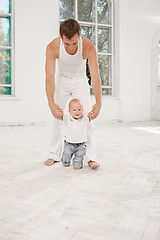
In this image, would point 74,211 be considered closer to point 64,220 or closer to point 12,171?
point 64,220

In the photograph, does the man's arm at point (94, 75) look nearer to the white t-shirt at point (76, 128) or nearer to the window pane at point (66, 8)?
the white t-shirt at point (76, 128)

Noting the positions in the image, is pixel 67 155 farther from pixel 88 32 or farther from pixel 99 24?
pixel 99 24

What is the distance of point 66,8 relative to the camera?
6.45 m

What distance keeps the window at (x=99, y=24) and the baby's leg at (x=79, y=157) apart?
4517 mm

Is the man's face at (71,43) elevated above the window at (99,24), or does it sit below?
below

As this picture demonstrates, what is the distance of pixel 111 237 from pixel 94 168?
1.08 m

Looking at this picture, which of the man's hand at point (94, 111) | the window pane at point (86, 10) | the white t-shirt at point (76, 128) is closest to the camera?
the man's hand at point (94, 111)

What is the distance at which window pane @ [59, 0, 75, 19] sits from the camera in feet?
21.1

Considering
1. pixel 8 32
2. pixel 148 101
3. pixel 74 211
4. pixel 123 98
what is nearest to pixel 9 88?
pixel 8 32

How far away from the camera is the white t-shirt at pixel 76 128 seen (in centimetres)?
212

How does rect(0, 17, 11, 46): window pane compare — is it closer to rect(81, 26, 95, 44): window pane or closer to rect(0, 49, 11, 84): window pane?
rect(0, 49, 11, 84): window pane

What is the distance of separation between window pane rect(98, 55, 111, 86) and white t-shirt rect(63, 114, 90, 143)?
490 cm

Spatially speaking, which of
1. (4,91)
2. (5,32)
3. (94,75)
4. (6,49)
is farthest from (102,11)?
(94,75)

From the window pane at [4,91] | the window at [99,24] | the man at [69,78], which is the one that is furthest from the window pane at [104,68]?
the man at [69,78]
